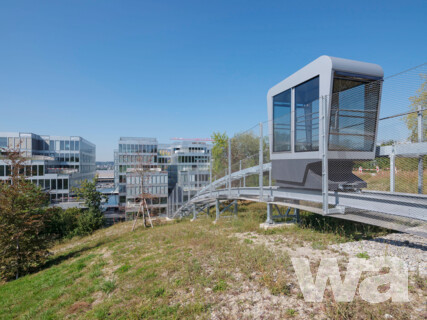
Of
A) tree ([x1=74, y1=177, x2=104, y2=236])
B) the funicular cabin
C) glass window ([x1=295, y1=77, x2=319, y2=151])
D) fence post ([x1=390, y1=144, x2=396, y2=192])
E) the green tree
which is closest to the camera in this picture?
fence post ([x1=390, y1=144, x2=396, y2=192])

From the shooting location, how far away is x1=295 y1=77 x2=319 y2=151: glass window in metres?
5.75

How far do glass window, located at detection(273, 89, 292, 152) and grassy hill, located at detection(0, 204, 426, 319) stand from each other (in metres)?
2.91

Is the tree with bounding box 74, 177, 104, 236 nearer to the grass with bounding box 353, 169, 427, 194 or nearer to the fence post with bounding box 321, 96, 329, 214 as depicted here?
the fence post with bounding box 321, 96, 329, 214

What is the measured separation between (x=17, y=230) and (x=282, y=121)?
1403 centimetres

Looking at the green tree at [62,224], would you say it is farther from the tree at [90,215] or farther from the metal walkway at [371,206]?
the metal walkway at [371,206]

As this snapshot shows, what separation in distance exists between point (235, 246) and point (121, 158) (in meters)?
45.5

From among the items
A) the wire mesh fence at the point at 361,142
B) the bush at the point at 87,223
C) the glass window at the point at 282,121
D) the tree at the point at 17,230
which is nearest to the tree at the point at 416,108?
the wire mesh fence at the point at 361,142

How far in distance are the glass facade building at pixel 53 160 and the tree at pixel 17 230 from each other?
70.6 ft

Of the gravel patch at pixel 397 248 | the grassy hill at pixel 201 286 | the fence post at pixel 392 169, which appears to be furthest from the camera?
the fence post at pixel 392 169

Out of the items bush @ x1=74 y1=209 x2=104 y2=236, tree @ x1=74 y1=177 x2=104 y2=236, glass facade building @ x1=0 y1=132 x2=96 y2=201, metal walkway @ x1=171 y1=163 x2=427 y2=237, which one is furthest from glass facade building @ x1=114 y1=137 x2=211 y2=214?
metal walkway @ x1=171 y1=163 x2=427 y2=237

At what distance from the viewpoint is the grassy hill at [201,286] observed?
12.7 ft

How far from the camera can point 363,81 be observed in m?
5.60

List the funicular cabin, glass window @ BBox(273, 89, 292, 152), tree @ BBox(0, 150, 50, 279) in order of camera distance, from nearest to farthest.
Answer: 1. the funicular cabin
2. glass window @ BBox(273, 89, 292, 152)
3. tree @ BBox(0, 150, 50, 279)

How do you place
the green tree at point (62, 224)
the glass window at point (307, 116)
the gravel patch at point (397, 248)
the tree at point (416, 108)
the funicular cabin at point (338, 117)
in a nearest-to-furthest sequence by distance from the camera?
the tree at point (416, 108) < the gravel patch at point (397, 248) < the funicular cabin at point (338, 117) < the glass window at point (307, 116) < the green tree at point (62, 224)
